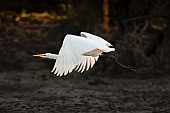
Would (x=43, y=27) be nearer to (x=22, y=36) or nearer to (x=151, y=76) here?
(x=22, y=36)

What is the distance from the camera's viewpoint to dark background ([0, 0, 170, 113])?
8.56 meters

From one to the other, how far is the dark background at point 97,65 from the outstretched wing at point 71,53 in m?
2.18

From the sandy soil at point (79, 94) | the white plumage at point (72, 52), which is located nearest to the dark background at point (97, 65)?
the sandy soil at point (79, 94)

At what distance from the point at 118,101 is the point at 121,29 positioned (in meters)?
3.29

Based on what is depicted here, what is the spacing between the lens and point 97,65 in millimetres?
10961

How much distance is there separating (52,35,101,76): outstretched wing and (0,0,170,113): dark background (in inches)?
86.0

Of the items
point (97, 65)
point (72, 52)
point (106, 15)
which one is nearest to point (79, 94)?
point (97, 65)

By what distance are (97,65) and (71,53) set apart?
5329mm

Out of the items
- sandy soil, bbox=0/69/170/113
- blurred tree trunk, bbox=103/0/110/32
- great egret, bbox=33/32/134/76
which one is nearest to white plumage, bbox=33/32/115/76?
great egret, bbox=33/32/134/76

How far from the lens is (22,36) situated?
14.5 metres

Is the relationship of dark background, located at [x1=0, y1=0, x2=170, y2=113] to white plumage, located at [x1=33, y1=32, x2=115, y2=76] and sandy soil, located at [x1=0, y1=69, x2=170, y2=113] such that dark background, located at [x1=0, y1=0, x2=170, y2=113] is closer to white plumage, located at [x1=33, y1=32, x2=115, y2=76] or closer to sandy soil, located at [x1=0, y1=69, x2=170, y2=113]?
sandy soil, located at [x1=0, y1=69, x2=170, y2=113]

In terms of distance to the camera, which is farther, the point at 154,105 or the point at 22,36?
the point at 22,36

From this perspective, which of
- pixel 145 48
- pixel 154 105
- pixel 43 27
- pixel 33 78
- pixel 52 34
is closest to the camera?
pixel 154 105

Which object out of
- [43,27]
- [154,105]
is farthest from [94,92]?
[43,27]
